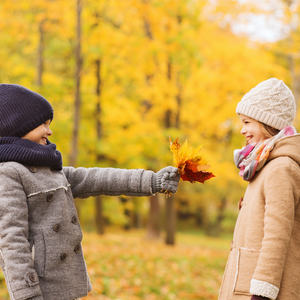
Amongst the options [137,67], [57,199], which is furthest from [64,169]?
[137,67]

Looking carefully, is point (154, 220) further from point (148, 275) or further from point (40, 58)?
point (40, 58)

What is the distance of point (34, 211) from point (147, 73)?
8.90m

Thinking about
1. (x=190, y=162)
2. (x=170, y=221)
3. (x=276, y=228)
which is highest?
(x=190, y=162)

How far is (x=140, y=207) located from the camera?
20219mm

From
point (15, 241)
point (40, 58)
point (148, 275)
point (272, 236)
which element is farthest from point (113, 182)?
point (40, 58)

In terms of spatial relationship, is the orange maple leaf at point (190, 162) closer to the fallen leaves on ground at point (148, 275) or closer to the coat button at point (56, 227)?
the coat button at point (56, 227)

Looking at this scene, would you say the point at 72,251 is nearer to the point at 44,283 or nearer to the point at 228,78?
the point at 44,283

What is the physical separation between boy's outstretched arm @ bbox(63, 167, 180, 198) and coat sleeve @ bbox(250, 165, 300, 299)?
2.42 ft

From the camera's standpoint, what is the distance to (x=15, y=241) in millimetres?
1771

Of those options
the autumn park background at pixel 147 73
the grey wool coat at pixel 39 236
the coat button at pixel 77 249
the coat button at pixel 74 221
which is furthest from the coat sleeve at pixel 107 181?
the autumn park background at pixel 147 73

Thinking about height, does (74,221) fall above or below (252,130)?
below

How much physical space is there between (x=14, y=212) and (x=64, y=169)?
59 centimetres

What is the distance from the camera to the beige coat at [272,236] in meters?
1.72

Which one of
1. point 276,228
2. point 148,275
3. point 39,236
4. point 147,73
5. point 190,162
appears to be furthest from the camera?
point 147,73
